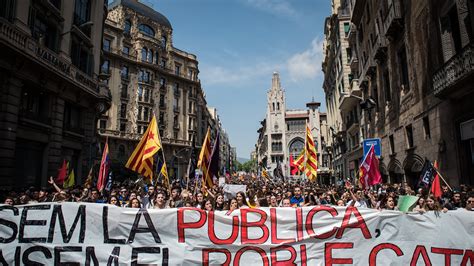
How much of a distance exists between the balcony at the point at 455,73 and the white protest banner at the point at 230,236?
6641 mm

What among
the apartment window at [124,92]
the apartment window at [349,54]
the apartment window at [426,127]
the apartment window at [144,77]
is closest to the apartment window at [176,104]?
the apartment window at [144,77]

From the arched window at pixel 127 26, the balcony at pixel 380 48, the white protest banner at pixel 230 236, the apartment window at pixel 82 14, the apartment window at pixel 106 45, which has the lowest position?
the white protest banner at pixel 230 236

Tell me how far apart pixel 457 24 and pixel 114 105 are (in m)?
45.0

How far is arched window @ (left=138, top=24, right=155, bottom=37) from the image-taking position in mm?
52300

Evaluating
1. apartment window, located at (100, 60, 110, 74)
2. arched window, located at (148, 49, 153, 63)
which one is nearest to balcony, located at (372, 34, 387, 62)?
apartment window, located at (100, 60, 110, 74)

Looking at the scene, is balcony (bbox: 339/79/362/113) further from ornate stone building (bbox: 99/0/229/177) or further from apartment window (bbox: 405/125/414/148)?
ornate stone building (bbox: 99/0/229/177)

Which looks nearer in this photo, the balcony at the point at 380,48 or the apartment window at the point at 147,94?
the balcony at the point at 380,48

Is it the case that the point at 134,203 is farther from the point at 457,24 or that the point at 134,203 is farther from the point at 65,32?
the point at 65,32

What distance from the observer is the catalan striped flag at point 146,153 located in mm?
10102

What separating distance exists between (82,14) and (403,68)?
2181 centimetres

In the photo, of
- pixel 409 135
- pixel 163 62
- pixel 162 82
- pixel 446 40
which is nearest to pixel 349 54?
pixel 409 135

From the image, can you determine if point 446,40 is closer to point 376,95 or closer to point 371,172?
point 371,172

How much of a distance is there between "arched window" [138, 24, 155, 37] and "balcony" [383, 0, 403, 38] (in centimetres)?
4347

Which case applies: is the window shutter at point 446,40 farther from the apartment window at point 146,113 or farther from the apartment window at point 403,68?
the apartment window at point 146,113
